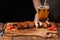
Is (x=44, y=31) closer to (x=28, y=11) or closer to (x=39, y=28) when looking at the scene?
(x=39, y=28)

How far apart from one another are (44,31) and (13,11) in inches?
33.1

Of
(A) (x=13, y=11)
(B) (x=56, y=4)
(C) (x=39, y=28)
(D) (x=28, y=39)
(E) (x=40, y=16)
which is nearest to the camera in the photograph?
(D) (x=28, y=39)

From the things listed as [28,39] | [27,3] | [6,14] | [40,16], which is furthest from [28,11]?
[28,39]

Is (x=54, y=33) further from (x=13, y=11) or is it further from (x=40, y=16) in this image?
(x=13, y=11)

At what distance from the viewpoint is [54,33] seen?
1.31 meters

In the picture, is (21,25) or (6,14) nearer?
(21,25)

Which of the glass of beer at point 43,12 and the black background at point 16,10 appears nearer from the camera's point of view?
the glass of beer at point 43,12

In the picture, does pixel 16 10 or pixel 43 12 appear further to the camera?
pixel 16 10

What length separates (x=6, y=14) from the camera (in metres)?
2.12

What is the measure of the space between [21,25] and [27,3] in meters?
0.71

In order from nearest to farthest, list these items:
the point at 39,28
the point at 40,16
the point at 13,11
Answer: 1. the point at 39,28
2. the point at 40,16
3. the point at 13,11

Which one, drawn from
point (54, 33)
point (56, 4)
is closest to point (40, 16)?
point (54, 33)

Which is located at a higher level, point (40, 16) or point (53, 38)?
point (40, 16)

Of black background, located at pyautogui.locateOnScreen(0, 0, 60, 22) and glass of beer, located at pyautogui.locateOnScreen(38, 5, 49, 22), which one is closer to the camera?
glass of beer, located at pyautogui.locateOnScreen(38, 5, 49, 22)
